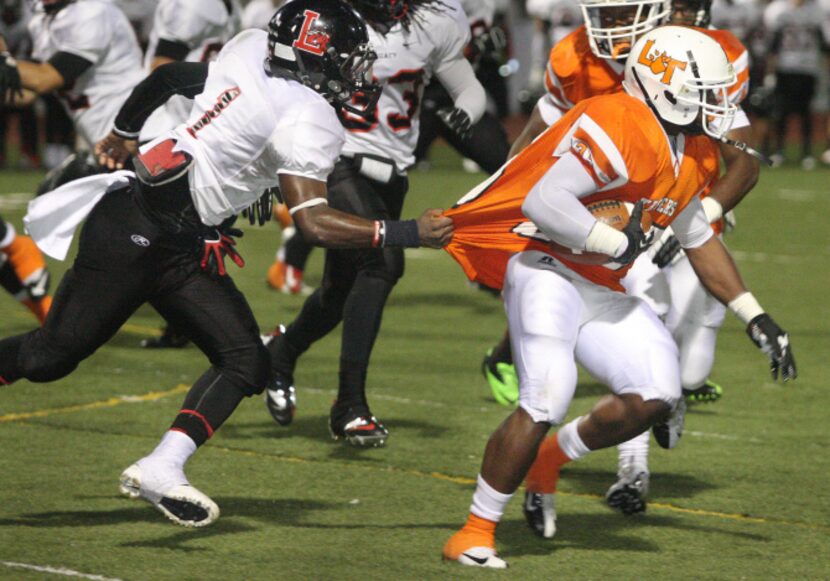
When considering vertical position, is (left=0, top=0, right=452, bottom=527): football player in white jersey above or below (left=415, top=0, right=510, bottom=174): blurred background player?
above

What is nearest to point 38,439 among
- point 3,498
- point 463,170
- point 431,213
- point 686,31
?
point 3,498

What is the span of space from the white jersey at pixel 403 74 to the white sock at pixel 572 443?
198 cm

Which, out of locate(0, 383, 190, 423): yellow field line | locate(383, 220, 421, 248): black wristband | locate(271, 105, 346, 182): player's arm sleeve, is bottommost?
locate(0, 383, 190, 423): yellow field line

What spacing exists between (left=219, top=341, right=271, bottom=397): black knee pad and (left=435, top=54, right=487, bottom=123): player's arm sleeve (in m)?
2.22

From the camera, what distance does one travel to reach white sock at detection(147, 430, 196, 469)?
4.92 meters

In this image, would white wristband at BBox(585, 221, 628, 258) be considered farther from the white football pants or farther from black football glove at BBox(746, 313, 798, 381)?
black football glove at BBox(746, 313, 798, 381)

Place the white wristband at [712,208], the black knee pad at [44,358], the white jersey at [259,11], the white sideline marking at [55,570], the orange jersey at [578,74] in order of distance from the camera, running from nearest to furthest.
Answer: the white sideline marking at [55,570] < the black knee pad at [44,358] < the white wristband at [712,208] < the orange jersey at [578,74] < the white jersey at [259,11]

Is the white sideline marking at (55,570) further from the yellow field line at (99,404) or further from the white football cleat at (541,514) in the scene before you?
the yellow field line at (99,404)

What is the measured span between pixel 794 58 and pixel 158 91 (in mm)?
15491

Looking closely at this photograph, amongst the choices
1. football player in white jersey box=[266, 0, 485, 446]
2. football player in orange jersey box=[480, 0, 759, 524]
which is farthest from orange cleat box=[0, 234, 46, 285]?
football player in orange jersey box=[480, 0, 759, 524]

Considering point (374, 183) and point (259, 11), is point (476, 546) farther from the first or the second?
point (259, 11)

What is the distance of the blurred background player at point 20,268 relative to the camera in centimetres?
813

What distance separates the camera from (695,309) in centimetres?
635

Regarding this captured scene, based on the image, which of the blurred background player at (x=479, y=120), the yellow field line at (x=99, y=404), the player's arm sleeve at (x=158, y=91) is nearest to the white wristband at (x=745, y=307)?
the player's arm sleeve at (x=158, y=91)
